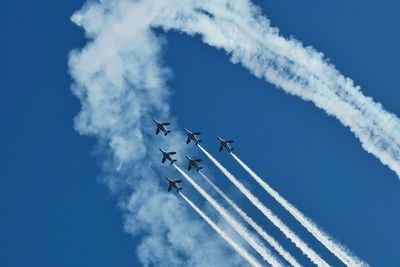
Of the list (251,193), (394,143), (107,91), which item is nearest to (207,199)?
(251,193)

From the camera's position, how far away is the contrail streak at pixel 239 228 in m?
85.4

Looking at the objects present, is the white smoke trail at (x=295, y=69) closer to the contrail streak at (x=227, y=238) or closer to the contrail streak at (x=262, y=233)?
the contrail streak at (x=262, y=233)

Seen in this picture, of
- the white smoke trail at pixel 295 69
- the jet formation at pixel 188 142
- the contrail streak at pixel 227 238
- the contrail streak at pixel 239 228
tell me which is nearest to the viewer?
the white smoke trail at pixel 295 69

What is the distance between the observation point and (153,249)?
307 feet

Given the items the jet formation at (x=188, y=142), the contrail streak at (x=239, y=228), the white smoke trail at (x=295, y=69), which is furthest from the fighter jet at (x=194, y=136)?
the white smoke trail at (x=295, y=69)

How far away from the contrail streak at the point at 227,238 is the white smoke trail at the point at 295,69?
19735 mm

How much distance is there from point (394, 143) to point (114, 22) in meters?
38.2

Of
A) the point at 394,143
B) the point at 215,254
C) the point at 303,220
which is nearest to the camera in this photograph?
the point at 394,143

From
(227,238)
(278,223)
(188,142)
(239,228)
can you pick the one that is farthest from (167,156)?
(278,223)

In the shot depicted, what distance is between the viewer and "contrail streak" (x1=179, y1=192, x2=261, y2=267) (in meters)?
86.1

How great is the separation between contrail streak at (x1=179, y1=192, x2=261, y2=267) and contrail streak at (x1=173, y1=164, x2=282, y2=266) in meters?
1.30

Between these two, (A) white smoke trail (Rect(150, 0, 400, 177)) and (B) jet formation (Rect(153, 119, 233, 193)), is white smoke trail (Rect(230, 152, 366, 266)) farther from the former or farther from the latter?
(A) white smoke trail (Rect(150, 0, 400, 177))

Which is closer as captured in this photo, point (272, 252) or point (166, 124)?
point (272, 252)

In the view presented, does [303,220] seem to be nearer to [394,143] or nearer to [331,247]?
[331,247]
